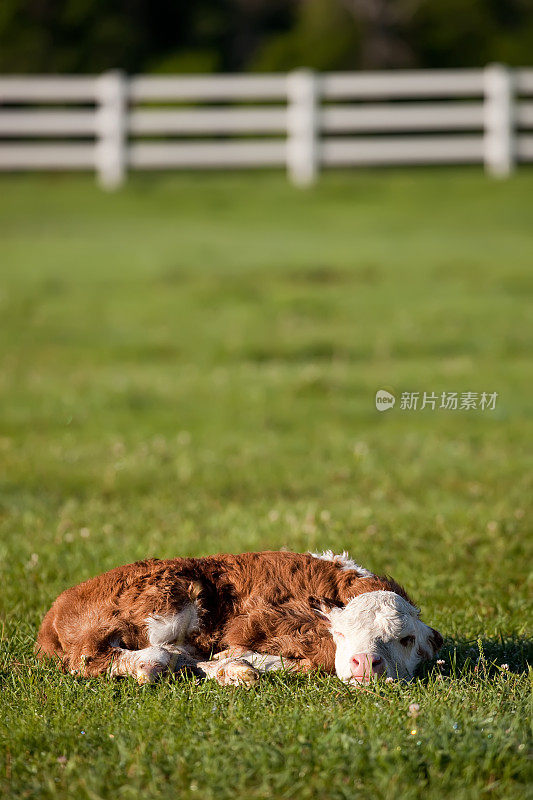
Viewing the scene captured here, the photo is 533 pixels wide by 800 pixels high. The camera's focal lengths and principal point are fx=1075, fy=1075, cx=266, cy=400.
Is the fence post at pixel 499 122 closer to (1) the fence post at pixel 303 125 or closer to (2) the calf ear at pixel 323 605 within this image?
(1) the fence post at pixel 303 125

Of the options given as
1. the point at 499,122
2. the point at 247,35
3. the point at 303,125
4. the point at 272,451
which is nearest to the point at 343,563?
the point at 272,451

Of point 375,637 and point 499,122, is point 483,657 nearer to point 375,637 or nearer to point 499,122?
point 375,637

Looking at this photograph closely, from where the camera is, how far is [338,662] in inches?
153

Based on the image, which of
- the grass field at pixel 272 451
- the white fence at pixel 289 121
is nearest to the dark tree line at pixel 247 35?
the white fence at pixel 289 121

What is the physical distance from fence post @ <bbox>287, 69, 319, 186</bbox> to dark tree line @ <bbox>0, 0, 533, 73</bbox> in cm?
632

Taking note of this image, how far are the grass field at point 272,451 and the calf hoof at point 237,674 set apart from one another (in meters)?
0.06

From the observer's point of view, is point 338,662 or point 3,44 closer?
point 338,662

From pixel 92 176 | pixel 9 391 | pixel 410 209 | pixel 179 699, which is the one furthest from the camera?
pixel 92 176

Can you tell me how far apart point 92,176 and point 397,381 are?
58.2ft

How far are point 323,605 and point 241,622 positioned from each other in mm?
318

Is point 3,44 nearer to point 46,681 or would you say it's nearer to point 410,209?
point 410,209

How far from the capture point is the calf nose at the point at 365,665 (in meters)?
3.78

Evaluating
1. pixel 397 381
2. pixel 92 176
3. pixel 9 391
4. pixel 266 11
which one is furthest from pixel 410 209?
pixel 266 11

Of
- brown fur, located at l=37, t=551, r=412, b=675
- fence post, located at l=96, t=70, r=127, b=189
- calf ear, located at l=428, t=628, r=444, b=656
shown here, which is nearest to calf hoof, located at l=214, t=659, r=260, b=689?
brown fur, located at l=37, t=551, r=412, b=675
